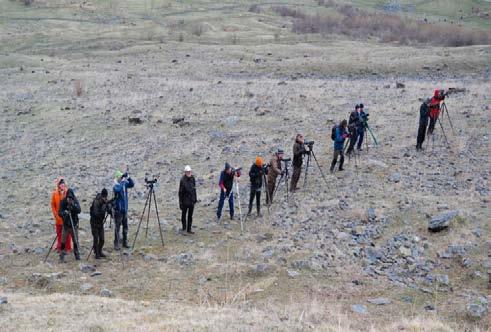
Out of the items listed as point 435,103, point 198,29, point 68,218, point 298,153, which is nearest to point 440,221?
point 298,153

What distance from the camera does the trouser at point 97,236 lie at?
15.1 meters

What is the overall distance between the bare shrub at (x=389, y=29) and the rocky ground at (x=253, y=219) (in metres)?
22.8

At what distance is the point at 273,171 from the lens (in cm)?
1794

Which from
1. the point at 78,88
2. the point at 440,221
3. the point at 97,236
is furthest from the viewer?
the point at 78,88

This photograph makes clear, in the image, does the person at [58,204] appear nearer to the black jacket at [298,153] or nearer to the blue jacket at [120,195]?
the blue jacket at [120,195]

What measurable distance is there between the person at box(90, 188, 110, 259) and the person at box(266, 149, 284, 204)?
5.35m

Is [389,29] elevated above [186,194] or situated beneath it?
elevated above

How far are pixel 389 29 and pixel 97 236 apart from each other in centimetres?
5866

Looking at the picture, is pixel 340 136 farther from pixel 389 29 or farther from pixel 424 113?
pixel 389 29

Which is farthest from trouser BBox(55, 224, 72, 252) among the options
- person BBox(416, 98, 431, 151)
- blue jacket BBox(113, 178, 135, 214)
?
person BBox(416, 98, 431, 151)

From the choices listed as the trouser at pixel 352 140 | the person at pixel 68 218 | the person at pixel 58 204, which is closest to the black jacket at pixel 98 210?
the person at pixel 68 218

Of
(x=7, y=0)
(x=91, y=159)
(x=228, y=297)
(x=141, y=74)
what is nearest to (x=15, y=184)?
(x=91, y=159)

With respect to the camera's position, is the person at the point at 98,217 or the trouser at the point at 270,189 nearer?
the person at the point at 98,217

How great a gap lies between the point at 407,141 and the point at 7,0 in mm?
70018
